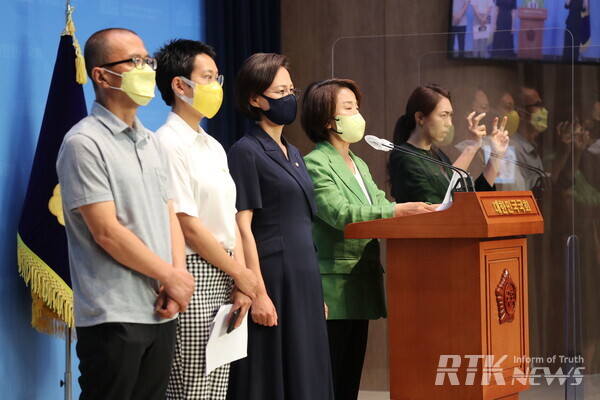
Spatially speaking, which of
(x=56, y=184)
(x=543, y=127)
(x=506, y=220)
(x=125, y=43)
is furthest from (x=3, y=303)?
(x=543, y=127)

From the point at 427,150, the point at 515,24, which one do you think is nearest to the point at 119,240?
the point at 427,150

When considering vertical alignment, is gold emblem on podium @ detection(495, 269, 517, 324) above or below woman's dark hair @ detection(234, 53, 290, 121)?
below

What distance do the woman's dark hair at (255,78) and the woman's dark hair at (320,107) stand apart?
1.26ft

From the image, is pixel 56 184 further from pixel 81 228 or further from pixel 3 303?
A: pixel 81 228

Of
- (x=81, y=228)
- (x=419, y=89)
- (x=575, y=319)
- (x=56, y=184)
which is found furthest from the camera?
(x=575, y=319)

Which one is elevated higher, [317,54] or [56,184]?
[317,54]

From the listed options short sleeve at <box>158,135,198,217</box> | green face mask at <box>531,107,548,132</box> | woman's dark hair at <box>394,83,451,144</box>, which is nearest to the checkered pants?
short sleeve at <box>158,135,198,217</box>

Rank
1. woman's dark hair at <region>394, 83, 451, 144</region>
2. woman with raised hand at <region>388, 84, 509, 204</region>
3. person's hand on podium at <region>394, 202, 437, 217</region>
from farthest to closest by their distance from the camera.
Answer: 1. woman's dark hair at <region>394, 83, 451, 144</region>
2. woman with raised hand at <region>388, 84, 509, 204</region>
3. person's hand on podium at <region>394, 202, 437, 217</region>

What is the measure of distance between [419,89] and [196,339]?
1.79 meters

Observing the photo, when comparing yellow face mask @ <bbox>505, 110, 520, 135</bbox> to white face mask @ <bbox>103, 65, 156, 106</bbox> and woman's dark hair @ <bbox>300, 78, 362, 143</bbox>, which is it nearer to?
woman's dark hair @ <bbox>300, 78, 362, 143</bbox>

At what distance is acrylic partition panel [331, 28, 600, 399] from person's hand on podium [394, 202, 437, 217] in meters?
1.10

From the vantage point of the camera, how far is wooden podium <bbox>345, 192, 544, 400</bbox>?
9.97 ft

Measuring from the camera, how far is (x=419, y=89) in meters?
4.02

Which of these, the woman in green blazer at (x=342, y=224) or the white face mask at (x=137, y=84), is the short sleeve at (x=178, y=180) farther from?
the woman in green blazer at (x=342, y=224)
